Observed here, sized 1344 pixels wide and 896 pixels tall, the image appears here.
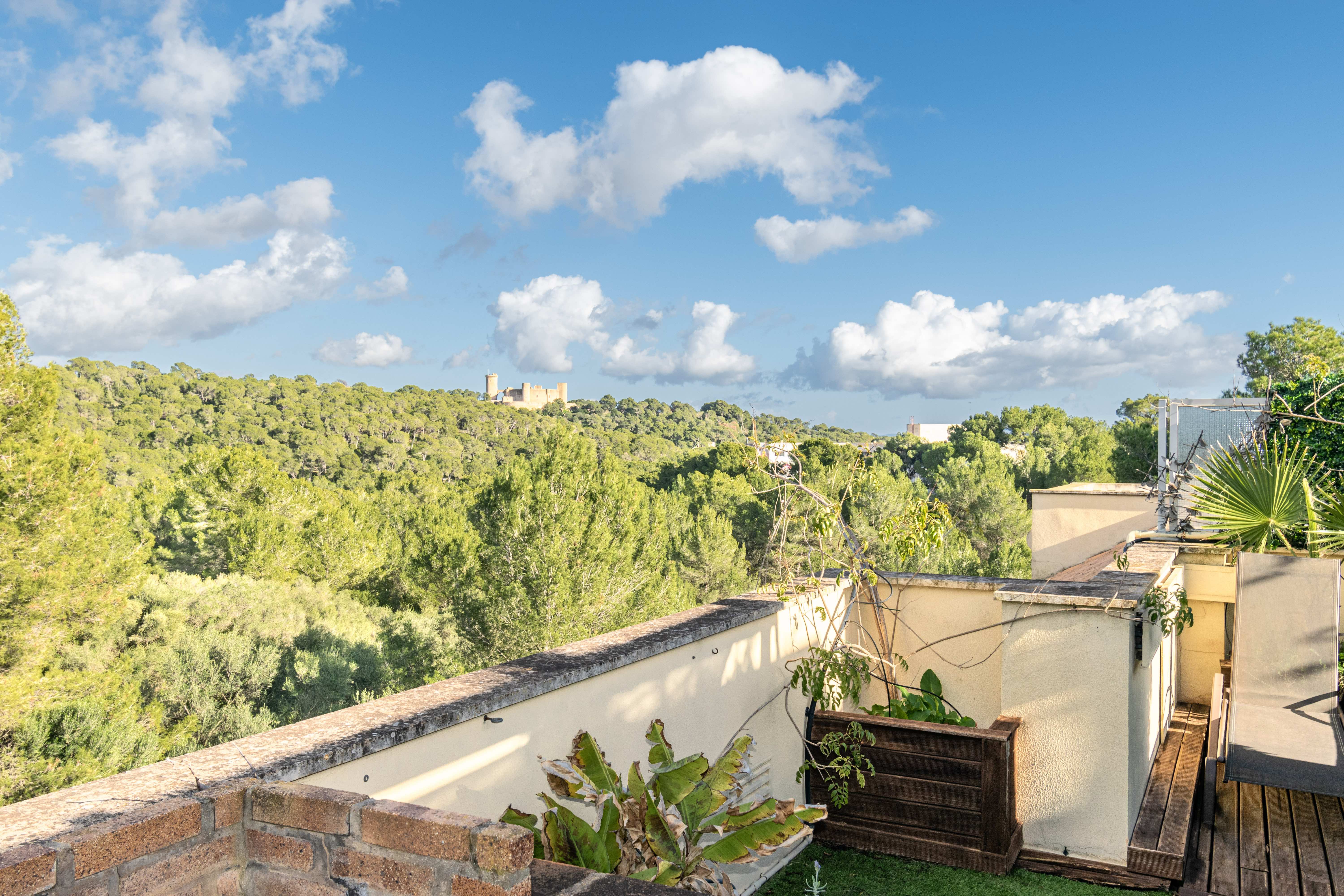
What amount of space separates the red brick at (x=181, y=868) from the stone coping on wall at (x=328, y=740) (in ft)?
0.34

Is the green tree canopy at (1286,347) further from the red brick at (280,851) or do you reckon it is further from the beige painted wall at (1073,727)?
the red brick at (280,851)

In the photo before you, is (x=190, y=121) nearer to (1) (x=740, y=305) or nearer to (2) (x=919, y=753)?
(1) (x=740, y=305)

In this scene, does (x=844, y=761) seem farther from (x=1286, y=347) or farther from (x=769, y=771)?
(x=1286, y=347)

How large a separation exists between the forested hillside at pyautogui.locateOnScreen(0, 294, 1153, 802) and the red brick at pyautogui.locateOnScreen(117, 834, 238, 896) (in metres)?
2.02

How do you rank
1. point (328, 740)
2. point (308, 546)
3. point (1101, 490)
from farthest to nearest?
point (308, 546)
point (1101, 490)
point (328, 740)

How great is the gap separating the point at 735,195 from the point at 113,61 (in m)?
22.9

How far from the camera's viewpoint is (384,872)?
1310 mm

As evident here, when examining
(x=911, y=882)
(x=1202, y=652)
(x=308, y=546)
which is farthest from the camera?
(x=308, y=546)

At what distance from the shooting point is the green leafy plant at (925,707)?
359 cm

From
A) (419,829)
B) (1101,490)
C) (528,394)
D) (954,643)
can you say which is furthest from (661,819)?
(528,394)

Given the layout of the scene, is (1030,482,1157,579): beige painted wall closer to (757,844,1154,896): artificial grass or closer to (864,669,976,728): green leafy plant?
(864,669,976,728): green leafy plant

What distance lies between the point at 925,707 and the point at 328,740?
2.76 metres

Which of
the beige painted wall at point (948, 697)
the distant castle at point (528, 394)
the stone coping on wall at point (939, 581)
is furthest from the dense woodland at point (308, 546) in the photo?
the distant castle at point (528, 394)

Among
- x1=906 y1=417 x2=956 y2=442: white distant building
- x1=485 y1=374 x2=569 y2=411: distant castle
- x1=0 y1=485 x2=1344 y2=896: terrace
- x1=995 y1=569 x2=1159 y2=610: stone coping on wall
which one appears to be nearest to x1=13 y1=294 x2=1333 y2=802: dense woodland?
x1=0 y1=485 x2=1344 y2=896: terrace
